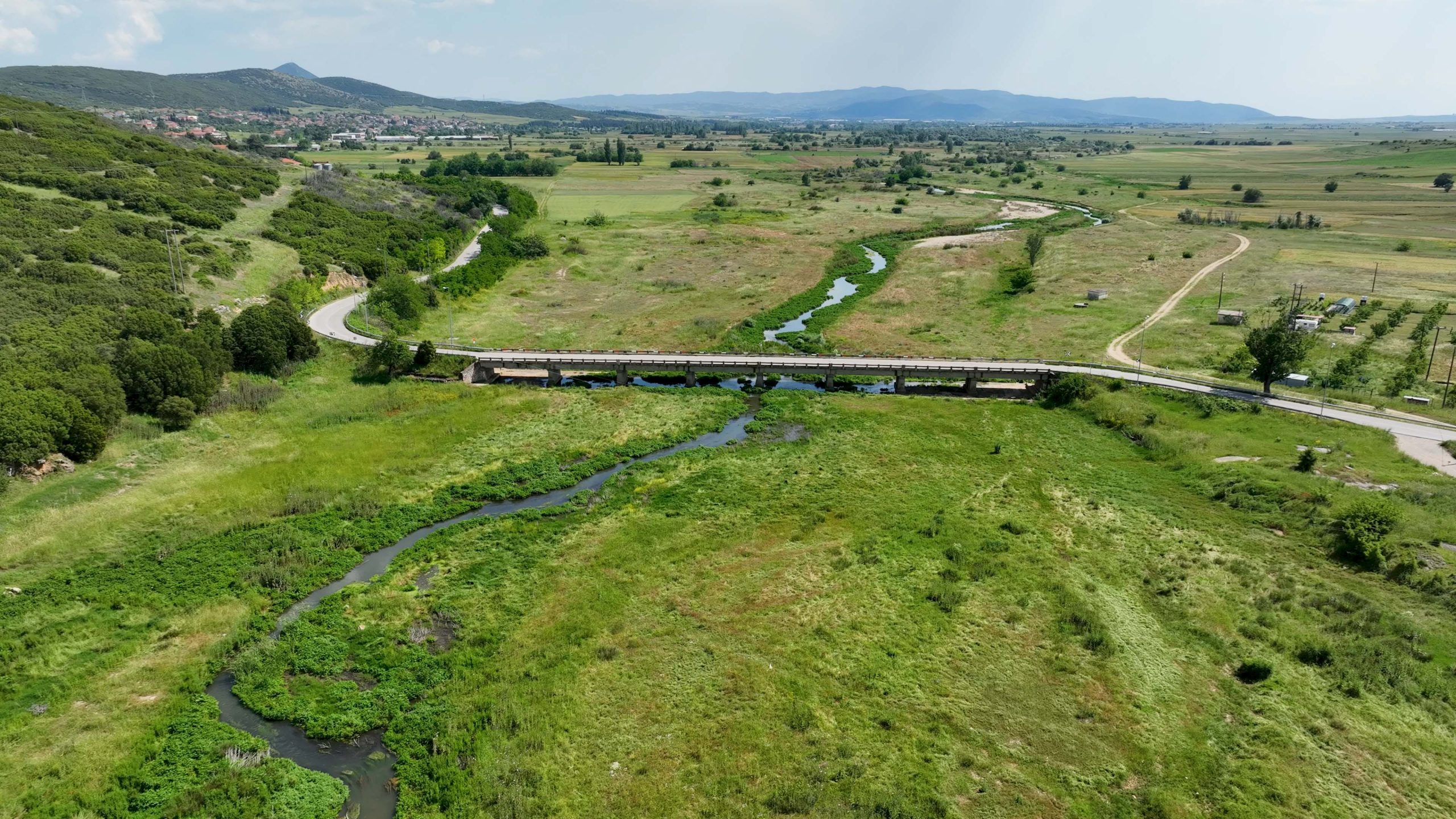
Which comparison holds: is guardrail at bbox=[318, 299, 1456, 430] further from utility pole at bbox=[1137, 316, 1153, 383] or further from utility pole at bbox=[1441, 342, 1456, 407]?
utility pole at bbox=[1441, 342, 1456, 407]

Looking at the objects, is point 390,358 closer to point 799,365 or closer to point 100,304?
point 100,304

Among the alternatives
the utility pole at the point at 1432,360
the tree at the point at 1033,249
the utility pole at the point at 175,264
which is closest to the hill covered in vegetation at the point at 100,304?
the utility pole at the point at 175,264

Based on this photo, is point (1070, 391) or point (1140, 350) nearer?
point (1070, 391)

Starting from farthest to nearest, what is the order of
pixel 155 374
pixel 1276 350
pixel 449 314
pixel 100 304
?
pixel 449 314 < pixel 100 304 < pixel 1276 350 < pixel 155 374

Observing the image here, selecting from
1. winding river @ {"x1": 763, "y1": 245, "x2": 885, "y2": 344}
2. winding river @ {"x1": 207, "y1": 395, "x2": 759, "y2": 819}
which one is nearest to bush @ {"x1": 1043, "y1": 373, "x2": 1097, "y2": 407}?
winding river @ {"x1": 763, "y1": 245, "x2": 885, "y2": 344}

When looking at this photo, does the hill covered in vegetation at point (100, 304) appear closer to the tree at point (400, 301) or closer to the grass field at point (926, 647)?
the tree at point (400, 301)

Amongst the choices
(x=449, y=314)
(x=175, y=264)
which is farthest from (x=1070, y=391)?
(x=175, y=264)

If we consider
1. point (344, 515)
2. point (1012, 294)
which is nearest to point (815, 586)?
point (344, 515)
